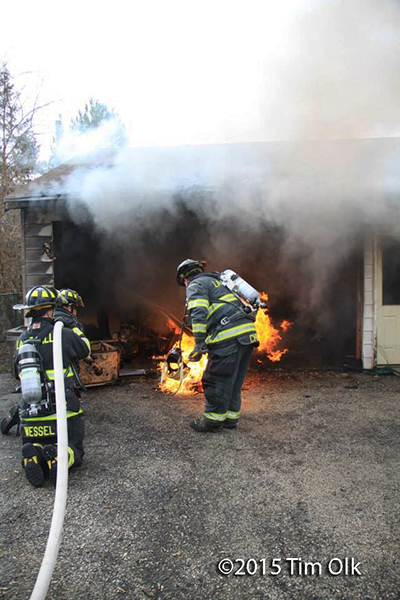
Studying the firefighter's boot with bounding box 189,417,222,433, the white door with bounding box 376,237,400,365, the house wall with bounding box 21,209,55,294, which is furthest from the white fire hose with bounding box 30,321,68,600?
the white door with bounding box 376,237,400,365

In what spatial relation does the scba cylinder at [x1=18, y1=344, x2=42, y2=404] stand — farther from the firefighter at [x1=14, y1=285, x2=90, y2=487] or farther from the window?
the window

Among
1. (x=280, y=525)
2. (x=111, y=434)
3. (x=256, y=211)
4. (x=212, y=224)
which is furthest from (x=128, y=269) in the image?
(x=280, y=525)

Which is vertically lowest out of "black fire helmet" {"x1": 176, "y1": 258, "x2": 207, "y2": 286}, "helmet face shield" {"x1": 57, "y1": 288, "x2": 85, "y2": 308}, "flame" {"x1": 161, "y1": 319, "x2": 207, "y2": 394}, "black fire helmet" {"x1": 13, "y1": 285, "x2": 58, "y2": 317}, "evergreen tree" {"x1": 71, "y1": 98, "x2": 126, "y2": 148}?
"flame" {"x1": 161, "y1": 319, "x2": 207, "y2": 394}

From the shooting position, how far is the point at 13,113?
1039 centimetres

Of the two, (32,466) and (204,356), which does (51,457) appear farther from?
(204,356)

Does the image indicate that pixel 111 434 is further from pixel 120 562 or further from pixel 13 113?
pixel 13 113

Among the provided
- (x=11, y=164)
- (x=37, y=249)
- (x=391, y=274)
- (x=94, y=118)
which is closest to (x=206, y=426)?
(x=37, y=249)

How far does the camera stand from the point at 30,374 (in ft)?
9.73

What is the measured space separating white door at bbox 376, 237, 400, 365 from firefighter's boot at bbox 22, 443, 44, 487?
532 centimetres

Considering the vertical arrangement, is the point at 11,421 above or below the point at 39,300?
below

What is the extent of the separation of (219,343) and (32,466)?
191 cm

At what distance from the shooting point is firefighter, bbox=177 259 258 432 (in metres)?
3.93

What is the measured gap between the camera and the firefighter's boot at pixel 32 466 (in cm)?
300

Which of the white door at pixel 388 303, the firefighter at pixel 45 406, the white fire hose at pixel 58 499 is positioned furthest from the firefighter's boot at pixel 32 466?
the white door at pixel 388 303
